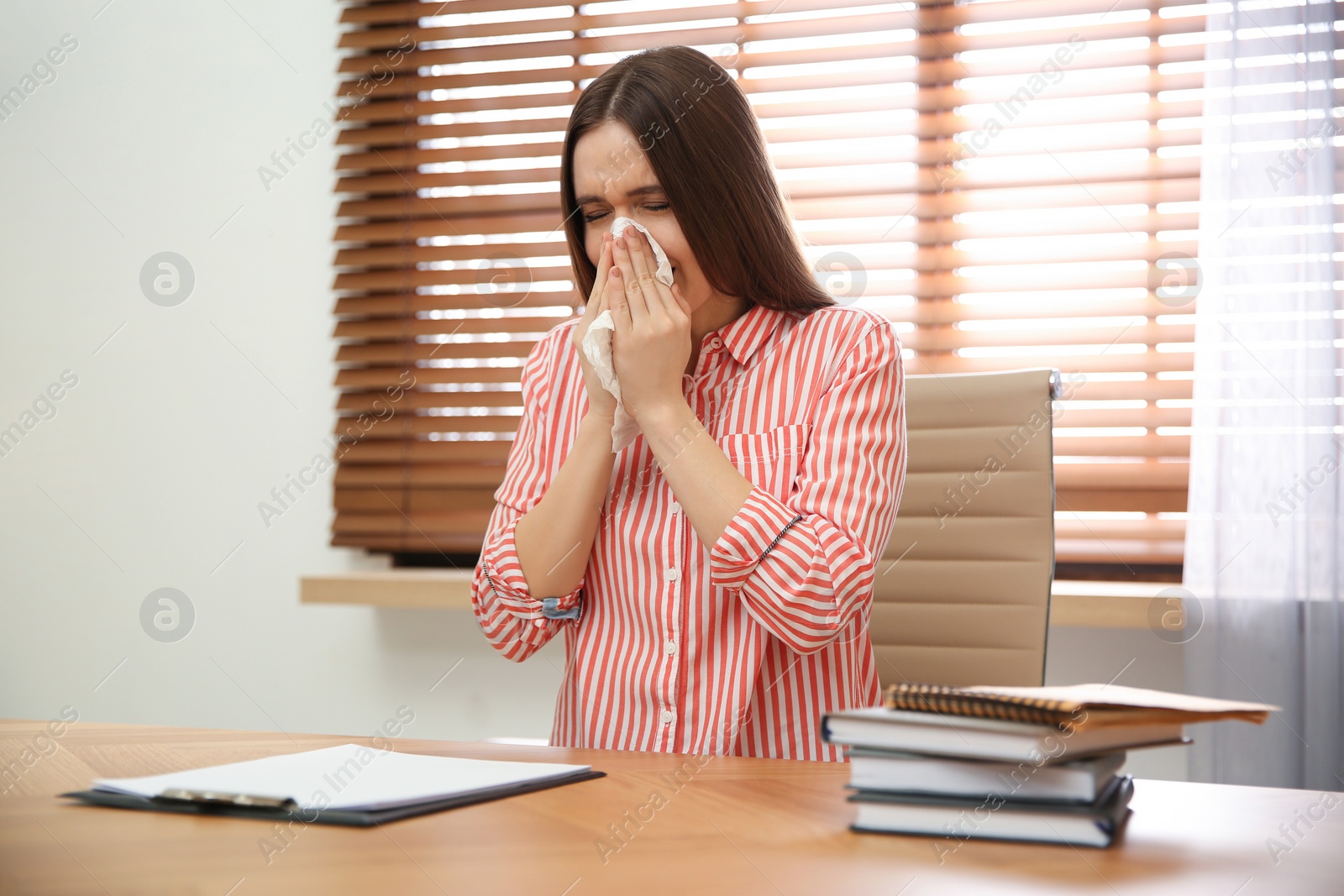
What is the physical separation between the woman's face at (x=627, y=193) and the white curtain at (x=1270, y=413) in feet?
2.84

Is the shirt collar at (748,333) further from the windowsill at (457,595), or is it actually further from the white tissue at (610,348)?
the windowsill at (457,595)

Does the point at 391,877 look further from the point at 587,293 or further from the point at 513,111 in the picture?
the point at 513,111

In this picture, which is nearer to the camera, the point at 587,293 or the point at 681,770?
the point at 681,770

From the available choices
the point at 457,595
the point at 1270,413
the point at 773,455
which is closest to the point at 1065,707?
the point at 773,455

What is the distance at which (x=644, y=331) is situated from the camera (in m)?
1.06

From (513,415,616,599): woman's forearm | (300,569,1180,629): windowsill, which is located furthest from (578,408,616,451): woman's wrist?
(300,569,1180,629): windowsill

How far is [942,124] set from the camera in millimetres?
1792

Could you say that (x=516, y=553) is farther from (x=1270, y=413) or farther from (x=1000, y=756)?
(x=1270, y=413)

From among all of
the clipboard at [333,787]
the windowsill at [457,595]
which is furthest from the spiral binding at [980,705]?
the windowsill at [457,595]

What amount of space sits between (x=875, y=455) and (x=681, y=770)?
1.27ft

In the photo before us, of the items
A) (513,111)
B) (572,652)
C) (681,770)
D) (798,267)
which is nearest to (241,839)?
(681,770)

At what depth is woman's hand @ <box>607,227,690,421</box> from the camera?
3.44 ft

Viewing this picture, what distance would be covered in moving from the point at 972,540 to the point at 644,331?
0.44 m

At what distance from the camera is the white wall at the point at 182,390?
80.1 inches
